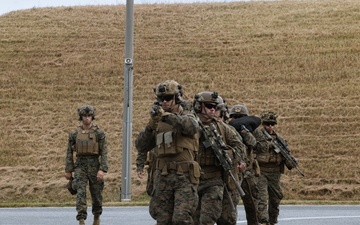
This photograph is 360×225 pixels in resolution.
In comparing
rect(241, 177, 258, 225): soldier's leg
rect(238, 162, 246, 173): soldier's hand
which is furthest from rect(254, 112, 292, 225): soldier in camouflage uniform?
rect(238, 162, 246, 173): soldier's hand

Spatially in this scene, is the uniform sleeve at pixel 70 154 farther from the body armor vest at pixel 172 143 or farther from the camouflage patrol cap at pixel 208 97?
the body armor vest at pixel 172 143

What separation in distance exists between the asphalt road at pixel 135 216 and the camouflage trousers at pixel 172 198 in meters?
6.92

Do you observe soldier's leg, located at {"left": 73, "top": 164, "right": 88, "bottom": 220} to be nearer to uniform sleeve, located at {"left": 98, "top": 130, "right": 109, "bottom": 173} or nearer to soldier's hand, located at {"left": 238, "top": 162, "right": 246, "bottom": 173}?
uniform sleeve, located at {"left": 98, "top": 130, "right": 109, "bottom": 173}

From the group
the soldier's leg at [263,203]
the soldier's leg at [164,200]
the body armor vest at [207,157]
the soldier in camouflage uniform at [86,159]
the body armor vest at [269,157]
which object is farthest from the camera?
the body armor vest at [269,157]

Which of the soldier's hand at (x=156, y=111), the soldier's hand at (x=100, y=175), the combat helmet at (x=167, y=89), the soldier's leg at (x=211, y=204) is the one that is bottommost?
the soldier's hand at (x=100, y=175)

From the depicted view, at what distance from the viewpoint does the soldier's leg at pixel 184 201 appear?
11.9 metres

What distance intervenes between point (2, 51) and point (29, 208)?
28.5 metres

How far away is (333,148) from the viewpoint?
115 ft

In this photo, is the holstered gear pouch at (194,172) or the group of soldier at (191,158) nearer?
the group of soldier at (191,158)

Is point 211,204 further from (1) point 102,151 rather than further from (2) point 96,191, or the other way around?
(2) point 96,191

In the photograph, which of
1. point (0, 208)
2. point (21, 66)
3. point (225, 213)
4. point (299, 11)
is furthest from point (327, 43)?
point (225, 213)

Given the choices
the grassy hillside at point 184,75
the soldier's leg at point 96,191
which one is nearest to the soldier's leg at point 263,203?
the soldier's leg at point 96,191

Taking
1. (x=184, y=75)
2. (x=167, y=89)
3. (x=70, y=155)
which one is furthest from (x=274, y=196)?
(x=184, y=75)

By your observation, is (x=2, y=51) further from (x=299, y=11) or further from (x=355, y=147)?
(x=355, y=147)
